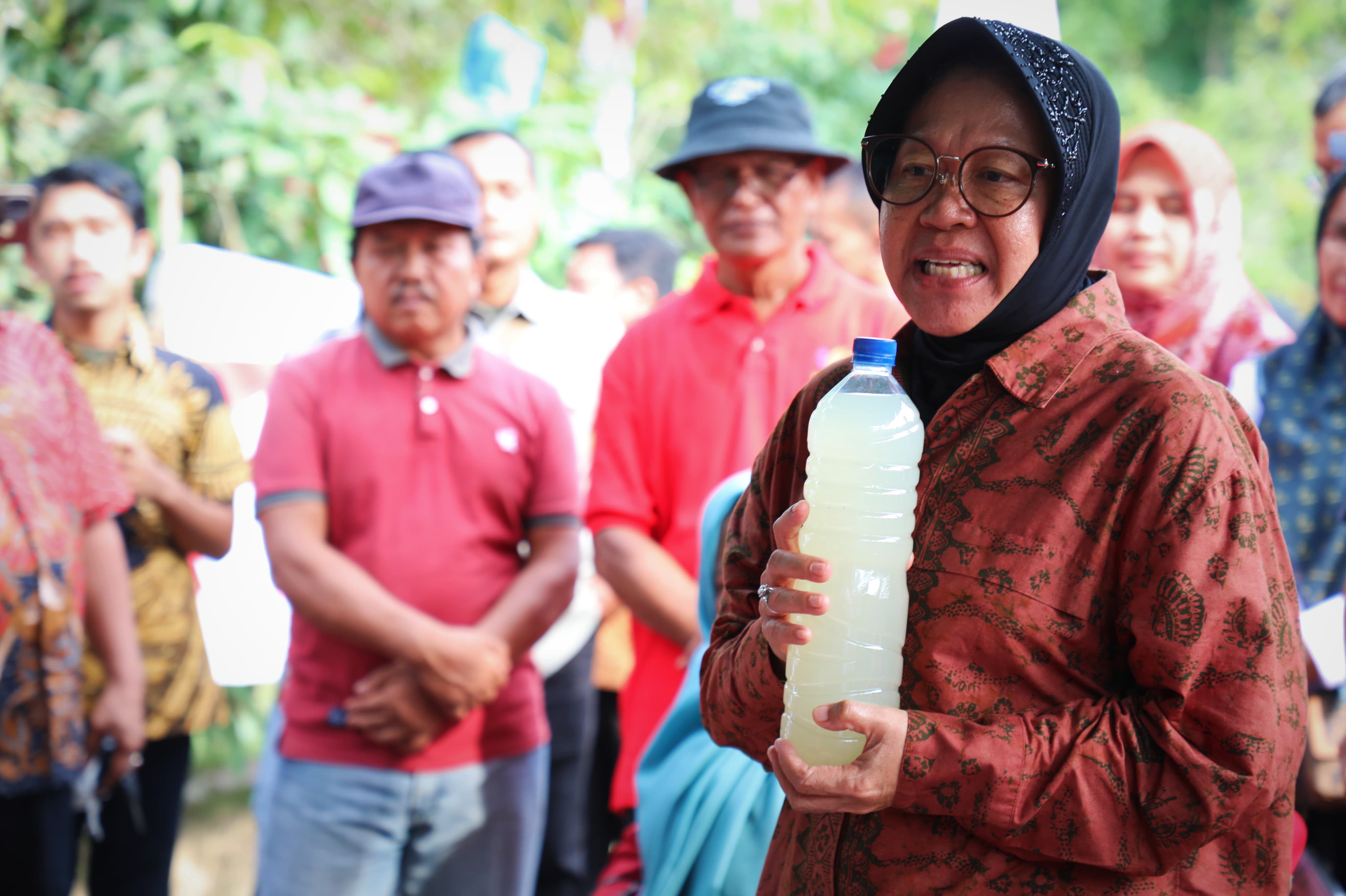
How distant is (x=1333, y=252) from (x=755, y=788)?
233 centimetres

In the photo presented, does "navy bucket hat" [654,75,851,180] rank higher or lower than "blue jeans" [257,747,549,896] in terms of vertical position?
higher

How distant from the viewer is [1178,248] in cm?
354

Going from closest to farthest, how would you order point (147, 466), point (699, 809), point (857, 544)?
1. point (857, 544)
2. point (699, 809)
3. point (147, 466)

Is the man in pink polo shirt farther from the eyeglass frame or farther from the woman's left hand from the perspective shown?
the woman's left hand

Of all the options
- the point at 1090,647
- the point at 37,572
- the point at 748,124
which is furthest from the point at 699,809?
the point at 748,124

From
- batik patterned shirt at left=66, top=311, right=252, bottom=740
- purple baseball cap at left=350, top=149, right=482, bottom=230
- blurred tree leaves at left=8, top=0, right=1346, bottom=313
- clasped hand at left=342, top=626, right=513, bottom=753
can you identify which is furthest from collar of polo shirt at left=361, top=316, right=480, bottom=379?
blurred tree leaves at left=8, top=0, right=1346, bottom=313

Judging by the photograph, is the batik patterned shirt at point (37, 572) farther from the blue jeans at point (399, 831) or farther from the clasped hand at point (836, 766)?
the clasped hand at point (836, 766)

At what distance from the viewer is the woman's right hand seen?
1.35 metres

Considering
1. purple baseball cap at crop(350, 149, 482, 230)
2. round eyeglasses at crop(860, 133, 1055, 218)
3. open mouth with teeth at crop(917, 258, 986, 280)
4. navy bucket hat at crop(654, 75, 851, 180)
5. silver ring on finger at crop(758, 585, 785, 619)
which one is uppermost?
navy bucket hat at crop(654, 75, 851, 180)

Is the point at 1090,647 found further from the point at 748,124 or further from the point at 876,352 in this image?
the point at 748,124

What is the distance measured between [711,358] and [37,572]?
1.94 metres

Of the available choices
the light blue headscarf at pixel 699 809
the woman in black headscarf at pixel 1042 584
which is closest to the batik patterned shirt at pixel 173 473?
the light blue headscarf at pixel 699 809

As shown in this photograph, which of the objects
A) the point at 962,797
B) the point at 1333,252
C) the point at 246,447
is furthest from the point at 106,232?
the point at 1333,252

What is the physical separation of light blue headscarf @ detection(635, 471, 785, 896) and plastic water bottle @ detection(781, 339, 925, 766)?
47 centimetres
